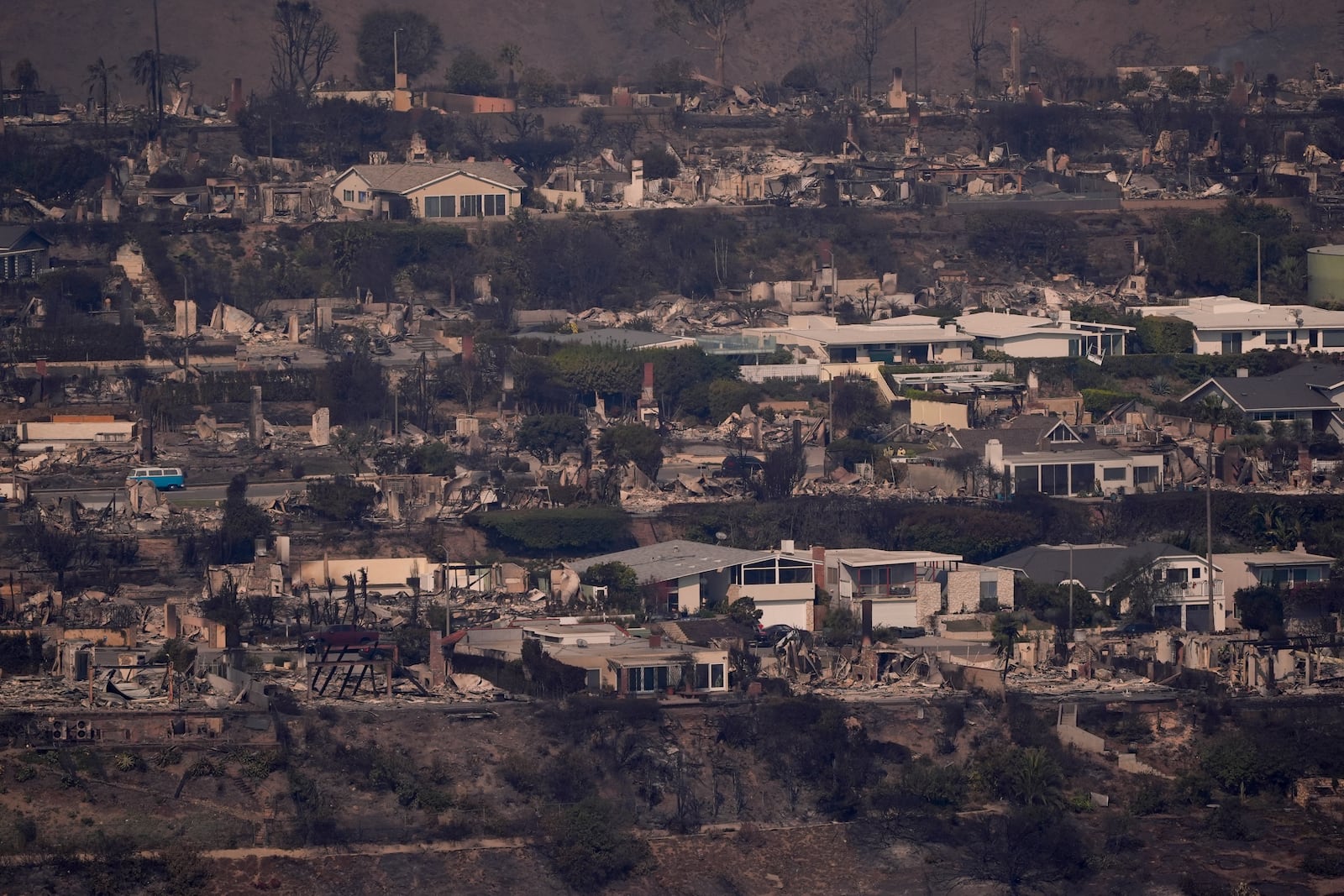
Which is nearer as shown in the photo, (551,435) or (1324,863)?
(1324,863)

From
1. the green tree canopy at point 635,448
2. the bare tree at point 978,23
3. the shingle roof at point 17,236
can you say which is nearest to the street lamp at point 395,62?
the shingle roof at point 17,236

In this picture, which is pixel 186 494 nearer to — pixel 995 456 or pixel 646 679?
pixel 995 456

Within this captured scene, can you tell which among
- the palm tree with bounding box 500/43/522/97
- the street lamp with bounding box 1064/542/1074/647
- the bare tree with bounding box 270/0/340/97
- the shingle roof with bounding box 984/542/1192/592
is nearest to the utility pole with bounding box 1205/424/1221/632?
the shingle roof with bounding box 984/542/1192/592

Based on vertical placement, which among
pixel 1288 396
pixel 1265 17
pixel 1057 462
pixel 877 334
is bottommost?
pixel 1057 462

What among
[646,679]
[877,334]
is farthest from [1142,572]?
[877,334]

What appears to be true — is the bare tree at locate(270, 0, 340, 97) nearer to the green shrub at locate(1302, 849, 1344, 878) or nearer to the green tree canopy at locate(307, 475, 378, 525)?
the green tree canopy at locate(307, 475, 378, 525)

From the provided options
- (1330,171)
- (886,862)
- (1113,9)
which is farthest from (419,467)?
(1113,9)

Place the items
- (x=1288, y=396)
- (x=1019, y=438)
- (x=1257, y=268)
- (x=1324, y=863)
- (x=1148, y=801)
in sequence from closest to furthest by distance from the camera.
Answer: (x=1324, y=863)
(x=1148, y=801)
(x=1019, y=438)
(x=1288, y=396)
(x=1257, y=268)
